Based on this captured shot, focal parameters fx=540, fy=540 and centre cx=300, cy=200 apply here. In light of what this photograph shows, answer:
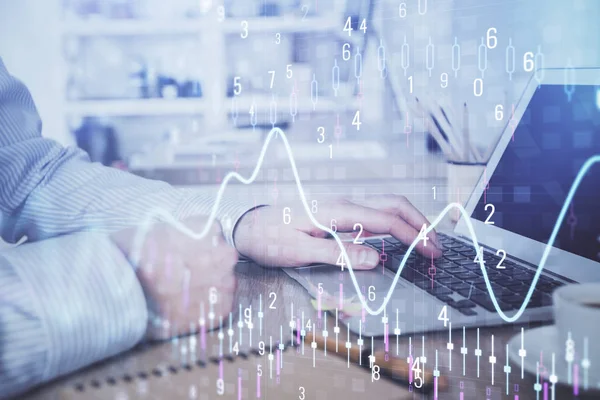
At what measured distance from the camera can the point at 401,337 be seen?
0.54 meters

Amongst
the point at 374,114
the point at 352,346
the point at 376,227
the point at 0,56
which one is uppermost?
the point at 0,56

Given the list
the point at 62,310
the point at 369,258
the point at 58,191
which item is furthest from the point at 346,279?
the point at 58,191

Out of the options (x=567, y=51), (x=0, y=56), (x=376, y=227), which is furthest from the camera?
(x=0, y=56)

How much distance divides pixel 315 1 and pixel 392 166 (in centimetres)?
21

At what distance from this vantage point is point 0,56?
2.38 ft

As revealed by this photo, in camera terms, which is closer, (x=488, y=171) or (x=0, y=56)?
(x=488, y=171)

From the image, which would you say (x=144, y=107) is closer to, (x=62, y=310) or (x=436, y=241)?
(x=62, y=310)

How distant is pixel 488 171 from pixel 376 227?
139 millimetres

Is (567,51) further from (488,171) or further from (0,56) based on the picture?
(0,56)

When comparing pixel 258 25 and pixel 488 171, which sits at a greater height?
pixel 258 25

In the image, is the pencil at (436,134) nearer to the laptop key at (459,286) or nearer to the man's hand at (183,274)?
the laptop key at (459,286)

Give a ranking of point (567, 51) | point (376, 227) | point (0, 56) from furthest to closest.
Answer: point (0, 56) → point (376, 227) → point (567, 51)

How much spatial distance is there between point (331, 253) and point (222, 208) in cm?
15

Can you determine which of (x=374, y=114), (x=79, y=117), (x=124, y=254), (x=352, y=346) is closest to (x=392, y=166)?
(x=374, y=114)
